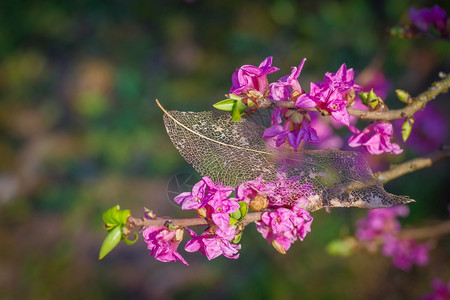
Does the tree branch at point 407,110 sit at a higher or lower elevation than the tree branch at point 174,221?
higher

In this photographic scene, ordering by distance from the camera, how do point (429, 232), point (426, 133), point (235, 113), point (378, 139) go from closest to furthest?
1. point (235, 113)
2. point (378, 139)
3. point (429, 232)
4. point (426, 133)

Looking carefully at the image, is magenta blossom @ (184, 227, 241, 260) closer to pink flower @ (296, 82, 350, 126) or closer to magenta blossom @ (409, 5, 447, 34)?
pink flower @ (296, 82, 350, 126)

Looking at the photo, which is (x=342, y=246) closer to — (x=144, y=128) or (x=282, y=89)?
(x=282, y=89)

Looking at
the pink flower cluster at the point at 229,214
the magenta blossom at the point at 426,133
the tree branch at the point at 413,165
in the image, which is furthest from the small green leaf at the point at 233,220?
the magenta blossom at the point at 426,133

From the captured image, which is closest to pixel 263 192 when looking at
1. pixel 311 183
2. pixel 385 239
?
pixel 311 183

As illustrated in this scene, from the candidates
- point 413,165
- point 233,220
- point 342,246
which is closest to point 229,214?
point 233,220

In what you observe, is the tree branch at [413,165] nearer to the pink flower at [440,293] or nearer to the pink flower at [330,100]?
the pink flower at [330,100]

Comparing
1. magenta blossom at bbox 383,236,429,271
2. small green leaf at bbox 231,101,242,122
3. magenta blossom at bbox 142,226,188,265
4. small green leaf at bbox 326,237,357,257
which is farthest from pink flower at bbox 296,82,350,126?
magenta blossom at bbox 383,236,429,271
